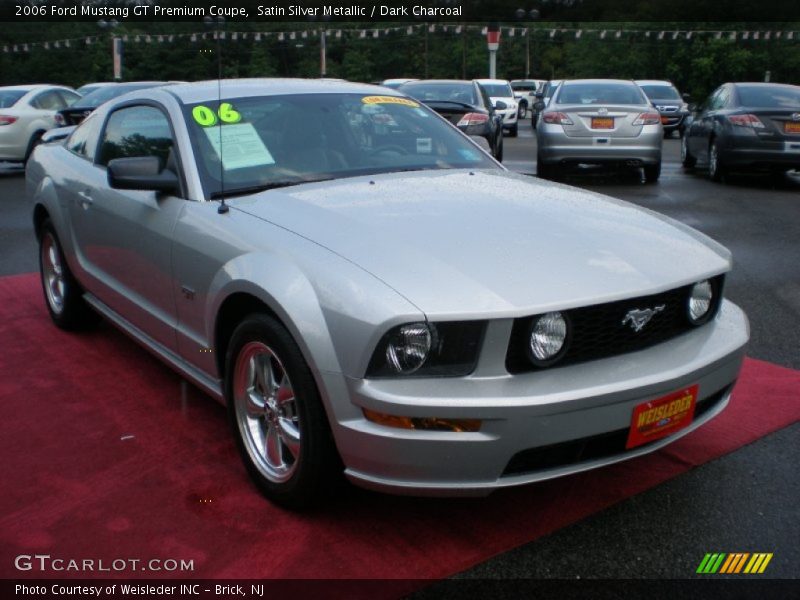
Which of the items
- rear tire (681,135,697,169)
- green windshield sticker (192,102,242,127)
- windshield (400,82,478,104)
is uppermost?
green windshield sticker (192,102,242,127)

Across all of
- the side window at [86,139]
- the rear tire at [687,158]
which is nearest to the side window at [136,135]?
the side window at [86,139]

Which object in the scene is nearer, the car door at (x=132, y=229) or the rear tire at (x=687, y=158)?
the car door at (x=132, y=229)

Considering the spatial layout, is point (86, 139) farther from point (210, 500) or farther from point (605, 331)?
point (605, 331)

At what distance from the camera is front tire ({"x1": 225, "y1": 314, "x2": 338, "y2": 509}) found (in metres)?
2.94

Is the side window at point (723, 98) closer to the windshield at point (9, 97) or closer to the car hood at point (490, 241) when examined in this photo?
the car hood at point (490, 241)

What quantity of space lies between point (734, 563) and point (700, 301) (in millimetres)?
939

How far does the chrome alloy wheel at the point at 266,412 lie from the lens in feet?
10.4

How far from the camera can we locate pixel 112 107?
502 cm

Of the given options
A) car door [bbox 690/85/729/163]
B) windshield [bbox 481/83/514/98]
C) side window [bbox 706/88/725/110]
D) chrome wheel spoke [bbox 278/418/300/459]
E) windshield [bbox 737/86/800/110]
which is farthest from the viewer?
windshield [bbox 481/83/514/98]

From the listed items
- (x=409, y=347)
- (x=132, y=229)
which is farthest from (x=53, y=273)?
(x=409, y=347)

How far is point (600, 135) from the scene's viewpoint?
11.9 metres

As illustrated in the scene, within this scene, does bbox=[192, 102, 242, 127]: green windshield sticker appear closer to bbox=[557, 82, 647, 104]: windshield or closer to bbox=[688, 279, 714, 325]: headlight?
bbox=[688, 279, 714, 325]: headlight

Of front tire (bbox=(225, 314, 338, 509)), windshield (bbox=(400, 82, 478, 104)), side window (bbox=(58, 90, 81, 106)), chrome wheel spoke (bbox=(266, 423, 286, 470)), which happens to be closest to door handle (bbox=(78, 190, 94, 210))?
front tire (bbox=(225, 314, 338, 509))

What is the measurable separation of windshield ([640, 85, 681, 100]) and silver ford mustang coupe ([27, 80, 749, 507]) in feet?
70.2
